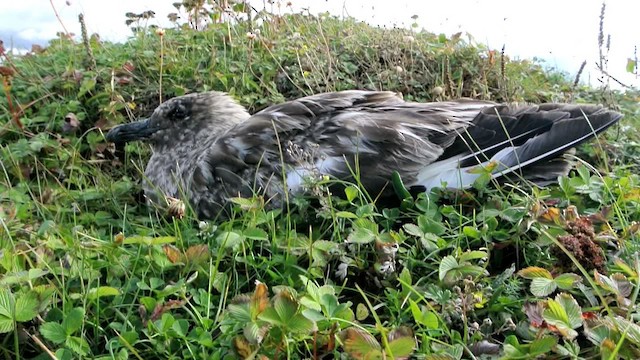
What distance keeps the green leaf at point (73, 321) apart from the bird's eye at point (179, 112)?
6.88ft

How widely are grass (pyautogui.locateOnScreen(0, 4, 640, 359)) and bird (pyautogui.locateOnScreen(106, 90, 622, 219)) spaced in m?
0.18

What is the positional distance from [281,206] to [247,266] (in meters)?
0.59

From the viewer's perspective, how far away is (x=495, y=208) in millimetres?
2574

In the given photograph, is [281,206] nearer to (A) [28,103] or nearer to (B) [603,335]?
(B) [603,335]

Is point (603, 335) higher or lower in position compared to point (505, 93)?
lower

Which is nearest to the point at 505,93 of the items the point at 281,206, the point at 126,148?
the point at 281,206

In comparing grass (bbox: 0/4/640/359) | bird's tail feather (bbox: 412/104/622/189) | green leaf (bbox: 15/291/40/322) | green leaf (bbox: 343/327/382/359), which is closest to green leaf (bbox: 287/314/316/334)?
grass (bbox: 0/4/640/359)

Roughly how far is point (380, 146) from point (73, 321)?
1.68m

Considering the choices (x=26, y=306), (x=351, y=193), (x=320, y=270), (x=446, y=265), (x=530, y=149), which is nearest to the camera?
(x=26, y=306)

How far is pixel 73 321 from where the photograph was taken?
5.77ft

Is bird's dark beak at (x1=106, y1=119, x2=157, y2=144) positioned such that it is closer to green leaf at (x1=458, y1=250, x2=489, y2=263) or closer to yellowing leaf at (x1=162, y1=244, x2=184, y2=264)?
yellowing leaf at (x1=162, y1=244, x2=184, y2=264)

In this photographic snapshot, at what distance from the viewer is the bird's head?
3.69 m

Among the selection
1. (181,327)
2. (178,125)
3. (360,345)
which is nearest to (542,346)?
(360,345)

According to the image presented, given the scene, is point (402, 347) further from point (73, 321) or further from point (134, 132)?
point (134, 132)
